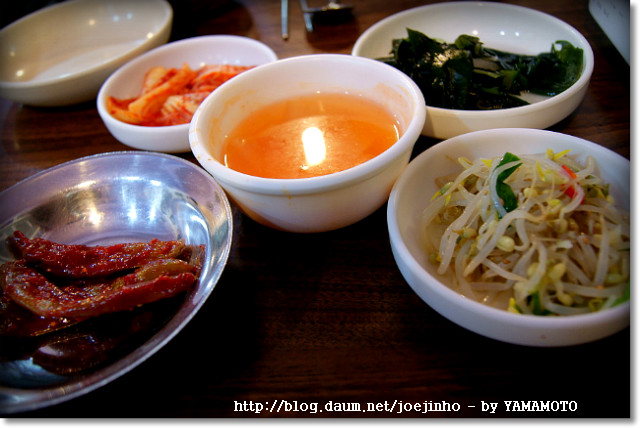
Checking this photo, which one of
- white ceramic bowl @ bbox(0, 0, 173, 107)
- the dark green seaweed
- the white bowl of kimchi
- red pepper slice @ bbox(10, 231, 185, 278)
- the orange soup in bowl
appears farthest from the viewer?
white ceramic bowl @ bbox(0, 0, 173, 107)

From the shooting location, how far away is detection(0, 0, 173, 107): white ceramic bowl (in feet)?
7.58

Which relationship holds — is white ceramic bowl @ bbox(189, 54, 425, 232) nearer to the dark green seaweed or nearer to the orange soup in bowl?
the orange soup in bowl

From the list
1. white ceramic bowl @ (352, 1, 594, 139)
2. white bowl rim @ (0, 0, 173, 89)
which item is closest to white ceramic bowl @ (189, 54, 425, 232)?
white ceramic bowl @ (352, 1, 594, 139)

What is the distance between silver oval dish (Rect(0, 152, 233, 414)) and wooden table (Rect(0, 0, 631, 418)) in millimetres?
90

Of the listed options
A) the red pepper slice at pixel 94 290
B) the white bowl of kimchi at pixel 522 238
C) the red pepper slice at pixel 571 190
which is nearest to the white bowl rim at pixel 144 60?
the red pepper slice at pixel 94 290

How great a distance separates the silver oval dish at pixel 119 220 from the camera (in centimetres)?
109

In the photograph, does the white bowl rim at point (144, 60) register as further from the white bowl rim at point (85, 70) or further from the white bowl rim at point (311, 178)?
the white bowl rim at point (311, 178)

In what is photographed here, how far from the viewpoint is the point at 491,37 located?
218 centimetres

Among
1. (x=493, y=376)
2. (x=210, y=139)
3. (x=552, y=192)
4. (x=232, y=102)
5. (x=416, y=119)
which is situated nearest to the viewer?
(x=493, y=376)

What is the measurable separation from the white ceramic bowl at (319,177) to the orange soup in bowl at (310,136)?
0.04 meters

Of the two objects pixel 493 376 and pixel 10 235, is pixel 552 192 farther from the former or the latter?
pixel 10 235

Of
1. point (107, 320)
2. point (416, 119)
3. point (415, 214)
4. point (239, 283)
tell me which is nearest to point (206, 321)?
point (239, 283)

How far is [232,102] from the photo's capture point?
155 centimetres

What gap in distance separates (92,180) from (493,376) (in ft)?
4.75
